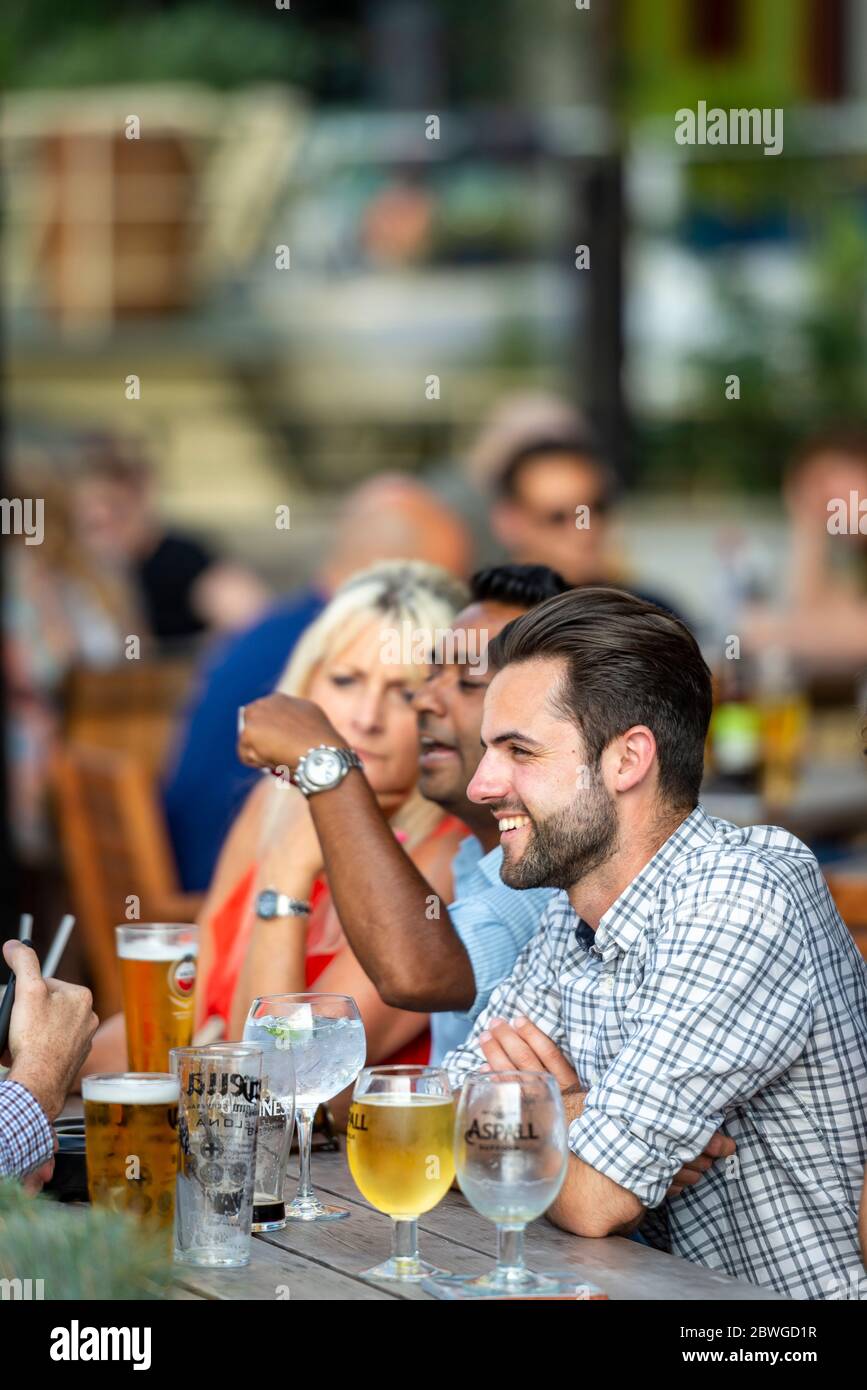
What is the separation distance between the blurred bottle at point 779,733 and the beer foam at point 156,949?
2199mm

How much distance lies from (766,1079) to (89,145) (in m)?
8.91

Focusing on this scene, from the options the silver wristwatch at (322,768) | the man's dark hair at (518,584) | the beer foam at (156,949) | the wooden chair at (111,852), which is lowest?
the wooden chair at (111,852)

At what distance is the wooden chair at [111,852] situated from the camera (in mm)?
4027

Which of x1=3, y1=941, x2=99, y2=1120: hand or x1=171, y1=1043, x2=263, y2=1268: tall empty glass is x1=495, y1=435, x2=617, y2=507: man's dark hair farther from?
x1=171, y1=1043, x2=263, y2=1268: tall empty glass

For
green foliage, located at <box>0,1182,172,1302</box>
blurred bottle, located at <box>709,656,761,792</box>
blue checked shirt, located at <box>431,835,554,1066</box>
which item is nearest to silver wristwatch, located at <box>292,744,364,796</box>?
blue checked shirt, located at <box>431,835,554,1066</box>

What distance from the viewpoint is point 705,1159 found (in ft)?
5.98

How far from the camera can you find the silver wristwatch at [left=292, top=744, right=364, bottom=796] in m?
2.24

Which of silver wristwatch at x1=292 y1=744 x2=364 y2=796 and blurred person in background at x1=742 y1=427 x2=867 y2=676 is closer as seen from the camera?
silver wristwatch at x1=292 y1=744 x2=364 y2=796

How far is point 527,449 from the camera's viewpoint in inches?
200

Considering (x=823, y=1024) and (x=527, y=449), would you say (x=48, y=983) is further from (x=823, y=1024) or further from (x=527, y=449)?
(x=527, y=449)
